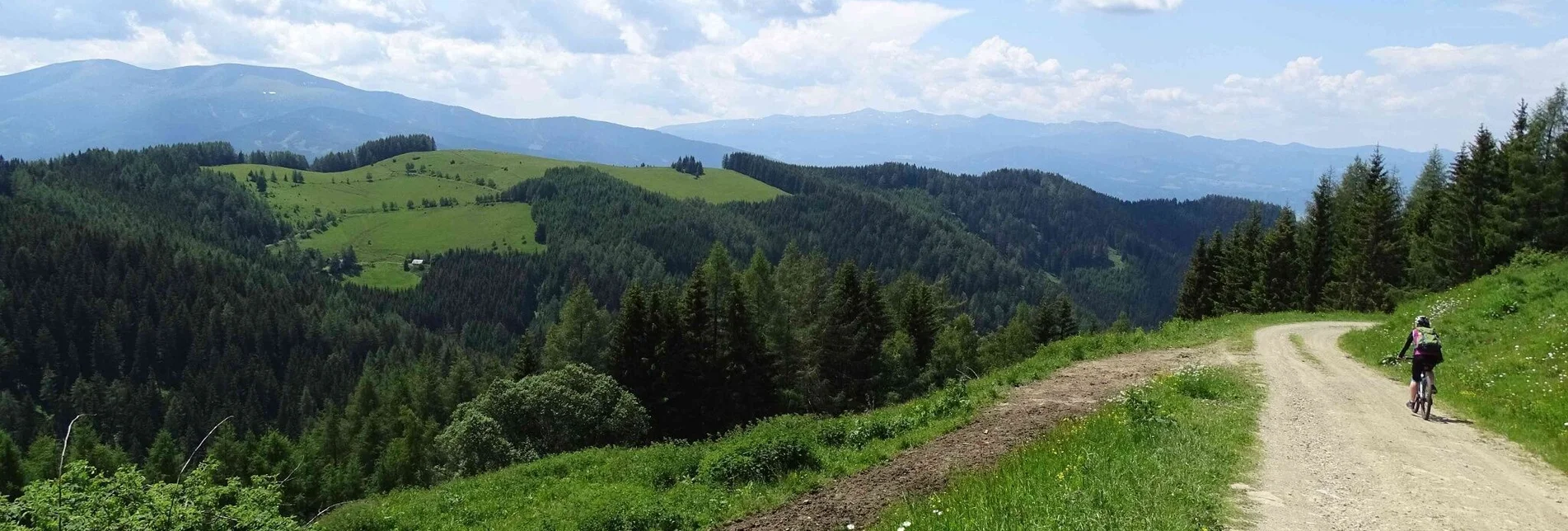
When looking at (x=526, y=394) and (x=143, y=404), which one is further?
(x=143, y=404)

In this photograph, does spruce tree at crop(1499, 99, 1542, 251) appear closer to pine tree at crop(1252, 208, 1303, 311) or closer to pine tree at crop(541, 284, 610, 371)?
pine tree at crop(1252, 208, 1303, 311)

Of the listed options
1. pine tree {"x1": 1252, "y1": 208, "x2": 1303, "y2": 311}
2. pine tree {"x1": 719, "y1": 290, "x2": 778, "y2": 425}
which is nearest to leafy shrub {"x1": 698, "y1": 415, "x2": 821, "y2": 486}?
pine tree {"x1": 719, "y1": 290, "x2": 778, "y2": 425}

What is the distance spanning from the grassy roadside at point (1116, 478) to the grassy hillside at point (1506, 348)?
16.8 feet

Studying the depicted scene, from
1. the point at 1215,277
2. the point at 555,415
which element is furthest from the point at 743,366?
the point at 1215,277

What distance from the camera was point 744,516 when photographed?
14.5 meters

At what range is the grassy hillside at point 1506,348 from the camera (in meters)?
15.2

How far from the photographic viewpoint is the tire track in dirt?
13.1 metres

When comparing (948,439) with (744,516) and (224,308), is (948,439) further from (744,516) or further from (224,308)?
(224,308)

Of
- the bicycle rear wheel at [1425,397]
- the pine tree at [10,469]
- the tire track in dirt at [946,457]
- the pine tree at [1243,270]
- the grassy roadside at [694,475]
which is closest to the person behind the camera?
the tire track in dirt at [946,457]

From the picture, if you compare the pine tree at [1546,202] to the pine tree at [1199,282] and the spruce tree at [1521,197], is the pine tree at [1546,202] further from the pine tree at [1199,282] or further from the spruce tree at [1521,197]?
the pine tree at [1199,282]

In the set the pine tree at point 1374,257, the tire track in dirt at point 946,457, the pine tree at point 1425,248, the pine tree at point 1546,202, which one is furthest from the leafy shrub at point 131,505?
the pine tree at point 1374,257

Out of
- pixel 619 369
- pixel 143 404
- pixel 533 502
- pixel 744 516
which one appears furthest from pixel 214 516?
pixel 143 404

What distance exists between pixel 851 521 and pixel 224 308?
18947cm

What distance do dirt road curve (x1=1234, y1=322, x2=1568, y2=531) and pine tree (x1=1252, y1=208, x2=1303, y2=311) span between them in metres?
51.3
